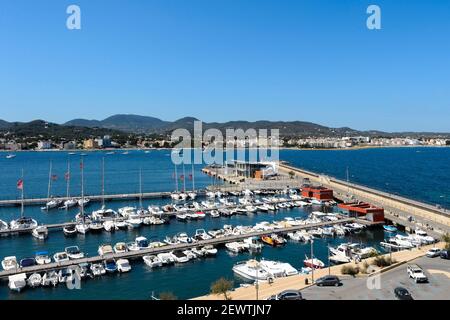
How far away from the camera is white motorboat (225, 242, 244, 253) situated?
28484 mm

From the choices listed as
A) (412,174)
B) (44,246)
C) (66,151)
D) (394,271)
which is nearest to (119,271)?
(44,246)

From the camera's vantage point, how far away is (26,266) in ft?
78.4

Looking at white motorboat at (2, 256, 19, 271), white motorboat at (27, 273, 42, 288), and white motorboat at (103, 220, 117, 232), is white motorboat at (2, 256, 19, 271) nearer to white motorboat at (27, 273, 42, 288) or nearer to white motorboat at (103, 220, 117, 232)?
white motorboat at (27, 273, 42, 288)

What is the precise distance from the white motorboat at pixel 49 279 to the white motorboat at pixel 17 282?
93 centimetres

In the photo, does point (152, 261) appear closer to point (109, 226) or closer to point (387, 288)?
point (109, 226)

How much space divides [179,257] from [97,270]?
203 inches

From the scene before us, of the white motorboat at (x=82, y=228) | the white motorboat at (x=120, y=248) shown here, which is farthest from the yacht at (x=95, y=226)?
the white motorboat at (x=120, y=248)

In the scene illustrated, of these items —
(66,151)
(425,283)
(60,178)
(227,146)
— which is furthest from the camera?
(66,151)

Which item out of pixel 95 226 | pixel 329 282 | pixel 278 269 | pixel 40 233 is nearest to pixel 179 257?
pixel 278 269

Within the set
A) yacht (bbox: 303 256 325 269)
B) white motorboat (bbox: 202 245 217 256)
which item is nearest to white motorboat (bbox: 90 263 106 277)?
white motorboat (bbox: 202 245 217 256)
